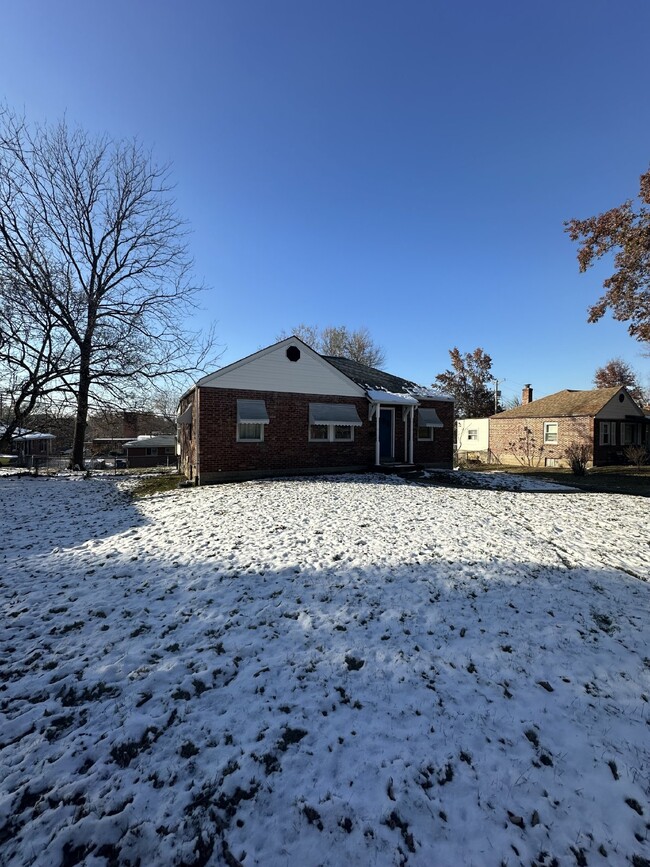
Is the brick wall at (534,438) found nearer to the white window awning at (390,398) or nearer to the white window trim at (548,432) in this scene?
the white window trim at (548,432)

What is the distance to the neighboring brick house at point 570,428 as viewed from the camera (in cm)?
2472

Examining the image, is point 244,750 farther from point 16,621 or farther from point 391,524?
point 391,524

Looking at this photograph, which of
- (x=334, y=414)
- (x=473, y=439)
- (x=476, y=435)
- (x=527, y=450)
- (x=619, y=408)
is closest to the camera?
(x=334, y=414)

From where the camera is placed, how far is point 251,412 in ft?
44.1

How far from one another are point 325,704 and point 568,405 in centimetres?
2941

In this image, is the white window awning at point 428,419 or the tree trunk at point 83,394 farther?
the tree trunk at point 83,394

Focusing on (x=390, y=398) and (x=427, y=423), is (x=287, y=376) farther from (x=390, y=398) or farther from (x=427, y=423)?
(x=427, y=423)

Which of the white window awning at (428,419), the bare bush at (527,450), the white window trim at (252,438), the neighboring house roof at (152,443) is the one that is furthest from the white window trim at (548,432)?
the neighboring house roof at (152,443)

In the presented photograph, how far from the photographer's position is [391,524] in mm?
7246

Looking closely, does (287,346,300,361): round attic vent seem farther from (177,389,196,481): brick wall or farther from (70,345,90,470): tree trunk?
(70,345,90,470): tree trunk

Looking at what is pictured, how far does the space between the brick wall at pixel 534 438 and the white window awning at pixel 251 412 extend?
2144cm

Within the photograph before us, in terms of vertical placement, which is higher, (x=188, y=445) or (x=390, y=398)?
(x=390, y=398)

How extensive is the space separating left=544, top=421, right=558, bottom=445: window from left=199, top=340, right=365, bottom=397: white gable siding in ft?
58.2

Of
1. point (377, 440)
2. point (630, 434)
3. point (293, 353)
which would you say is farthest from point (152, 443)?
point (630, 434)
